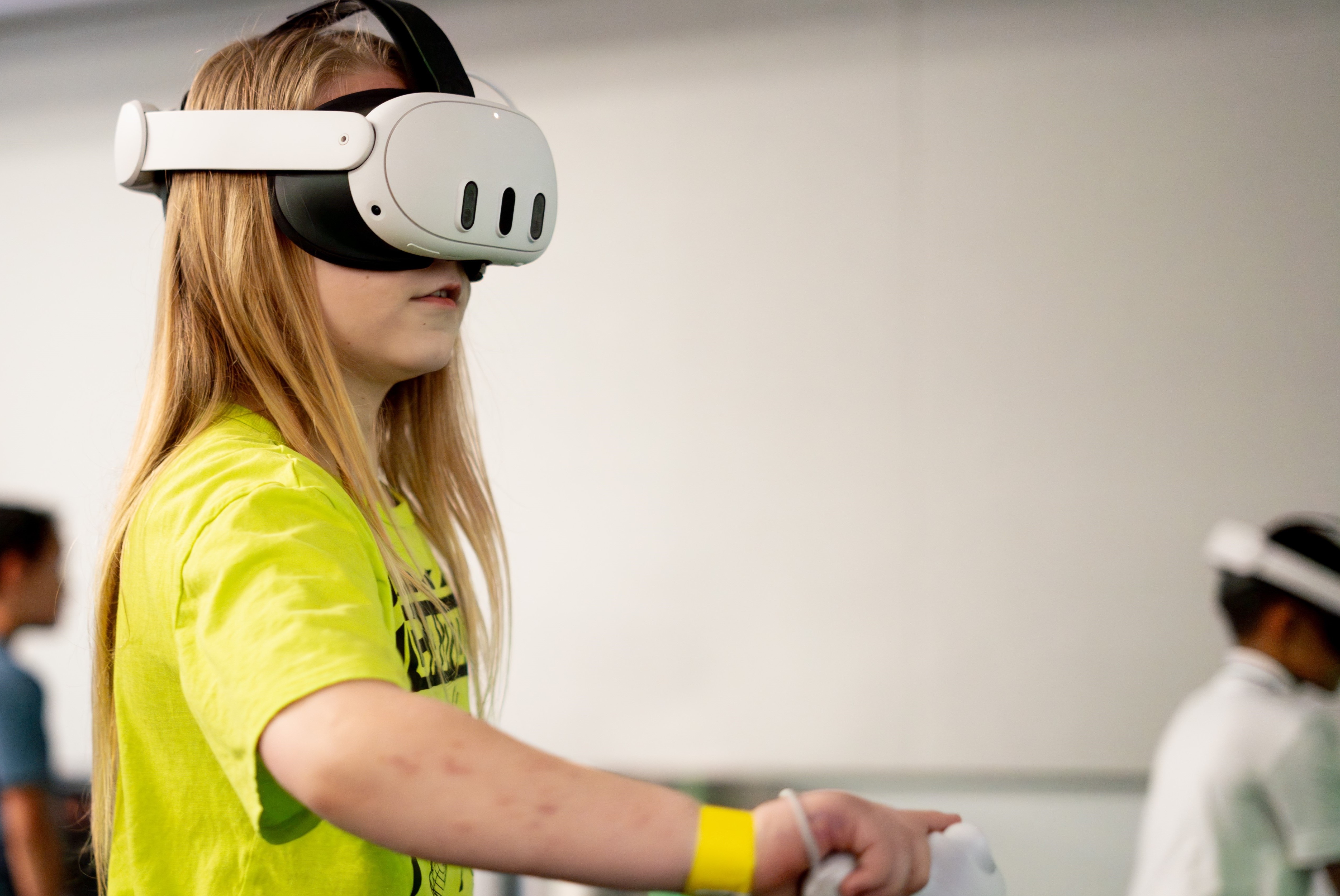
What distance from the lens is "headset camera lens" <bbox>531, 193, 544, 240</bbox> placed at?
85 centimetres

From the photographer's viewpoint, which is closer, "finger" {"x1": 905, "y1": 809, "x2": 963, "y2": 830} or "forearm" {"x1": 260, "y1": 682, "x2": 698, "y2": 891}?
"forearm" {"x1": 260, "y1": 682, "x2": 698, "y2": 891}

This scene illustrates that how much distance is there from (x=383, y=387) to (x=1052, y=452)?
84.0 inches

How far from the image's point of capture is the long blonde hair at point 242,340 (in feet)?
2.36

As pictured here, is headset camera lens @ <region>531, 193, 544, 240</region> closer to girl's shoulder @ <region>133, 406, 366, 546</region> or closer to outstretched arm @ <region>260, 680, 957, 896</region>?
girl's shoulder @ <region>133, 406, 366, 546</region>

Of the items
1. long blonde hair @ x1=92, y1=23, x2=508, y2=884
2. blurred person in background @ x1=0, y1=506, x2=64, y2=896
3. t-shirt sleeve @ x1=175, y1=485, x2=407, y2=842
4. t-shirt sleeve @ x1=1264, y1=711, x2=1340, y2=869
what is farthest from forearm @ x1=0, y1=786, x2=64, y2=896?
t-shirt sleeve @ x1=1264, y1=711, x2=1340, y2=869

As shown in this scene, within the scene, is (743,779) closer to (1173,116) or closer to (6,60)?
(1173,116)

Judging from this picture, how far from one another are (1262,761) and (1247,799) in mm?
60

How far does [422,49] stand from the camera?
810 mm

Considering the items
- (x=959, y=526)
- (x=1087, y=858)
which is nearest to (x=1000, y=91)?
(x=959, y=526)

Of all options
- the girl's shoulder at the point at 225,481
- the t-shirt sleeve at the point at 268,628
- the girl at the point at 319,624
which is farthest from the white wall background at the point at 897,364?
the t-shirt sleeve at the point at 268,628

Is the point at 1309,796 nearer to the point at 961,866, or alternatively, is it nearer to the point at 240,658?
the point at 961,866

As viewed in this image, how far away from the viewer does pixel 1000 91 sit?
2.62 m

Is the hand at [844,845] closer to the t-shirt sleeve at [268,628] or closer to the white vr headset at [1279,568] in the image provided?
the t-shirt sleeve at [268,628]

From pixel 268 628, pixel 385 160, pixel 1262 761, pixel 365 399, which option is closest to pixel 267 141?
pixel 385 160
